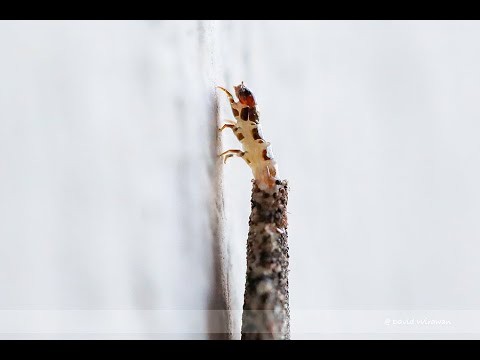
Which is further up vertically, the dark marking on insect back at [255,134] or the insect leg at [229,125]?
the insect leg at [229,125]

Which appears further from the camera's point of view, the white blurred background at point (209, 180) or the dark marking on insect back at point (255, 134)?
the dark marking on insect back at point (255, 134)

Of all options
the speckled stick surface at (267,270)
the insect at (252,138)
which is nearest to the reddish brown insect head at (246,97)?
the insect at (252,138)

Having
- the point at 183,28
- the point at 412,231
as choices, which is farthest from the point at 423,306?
the point at 183,28

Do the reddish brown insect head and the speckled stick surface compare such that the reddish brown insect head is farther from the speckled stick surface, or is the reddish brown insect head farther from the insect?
the speckled stick surface

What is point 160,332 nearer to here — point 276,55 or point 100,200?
point 100,200

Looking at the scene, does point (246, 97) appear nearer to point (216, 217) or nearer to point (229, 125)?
point (229, 125)

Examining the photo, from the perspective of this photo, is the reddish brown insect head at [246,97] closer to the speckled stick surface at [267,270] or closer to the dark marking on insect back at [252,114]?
the dark marking on insect back at [252,114]

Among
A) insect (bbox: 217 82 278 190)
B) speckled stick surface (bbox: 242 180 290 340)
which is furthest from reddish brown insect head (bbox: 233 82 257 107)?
speckled stick surface (bbox: 242 180 290 340)
